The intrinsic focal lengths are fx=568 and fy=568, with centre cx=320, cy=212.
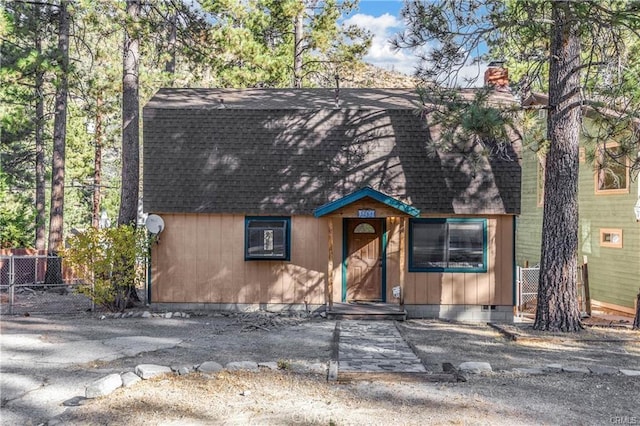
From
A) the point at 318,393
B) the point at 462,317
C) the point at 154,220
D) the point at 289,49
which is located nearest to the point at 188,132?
the point at 154,220

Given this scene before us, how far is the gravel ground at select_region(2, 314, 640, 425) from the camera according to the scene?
18.9ft

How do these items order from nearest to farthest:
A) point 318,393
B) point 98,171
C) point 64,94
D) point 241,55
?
point 318,393 < point 64,94 < point 241,55 < point 98,171

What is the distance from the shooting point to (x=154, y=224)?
504 inches

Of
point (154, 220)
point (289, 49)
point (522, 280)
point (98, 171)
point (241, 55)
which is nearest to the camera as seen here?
point (154, 220)

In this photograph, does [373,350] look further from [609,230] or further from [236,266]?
[609,230]

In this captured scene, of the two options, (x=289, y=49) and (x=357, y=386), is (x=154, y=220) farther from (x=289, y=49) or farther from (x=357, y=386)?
(x=289, y=49)

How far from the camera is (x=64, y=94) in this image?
18594 millimetres

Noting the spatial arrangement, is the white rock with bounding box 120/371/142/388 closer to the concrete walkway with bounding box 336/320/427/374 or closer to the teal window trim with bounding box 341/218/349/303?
the concrete walkway with bounding box 336/320/427/374

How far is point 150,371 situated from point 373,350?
3.58 metres

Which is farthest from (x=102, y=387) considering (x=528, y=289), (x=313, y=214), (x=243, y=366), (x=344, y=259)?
(x=528, y=289)

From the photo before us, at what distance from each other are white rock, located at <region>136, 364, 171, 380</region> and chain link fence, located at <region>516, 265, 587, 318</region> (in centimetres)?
1060

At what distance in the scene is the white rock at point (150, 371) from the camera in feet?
22.8

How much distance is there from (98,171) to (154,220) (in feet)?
52.7

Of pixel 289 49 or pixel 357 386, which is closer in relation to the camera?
pixel 357 386
